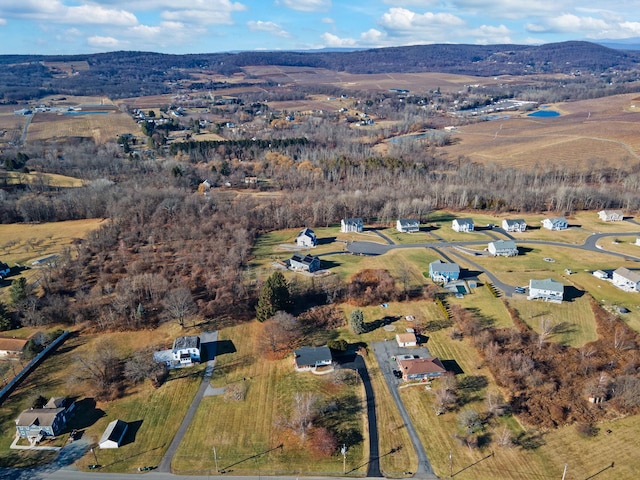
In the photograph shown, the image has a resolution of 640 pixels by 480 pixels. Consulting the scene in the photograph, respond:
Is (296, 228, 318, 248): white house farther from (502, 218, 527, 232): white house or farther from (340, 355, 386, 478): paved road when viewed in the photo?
(502, 218, 527, 232): white house

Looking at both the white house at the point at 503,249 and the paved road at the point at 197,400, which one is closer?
the paved road at the point at 197,400

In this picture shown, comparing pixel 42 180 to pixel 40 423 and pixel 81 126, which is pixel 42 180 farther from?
pixel 40 423

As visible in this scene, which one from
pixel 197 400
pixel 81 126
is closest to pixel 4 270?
pixel 197 400

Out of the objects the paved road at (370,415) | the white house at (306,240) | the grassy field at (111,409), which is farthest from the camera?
the white house at (306,240)

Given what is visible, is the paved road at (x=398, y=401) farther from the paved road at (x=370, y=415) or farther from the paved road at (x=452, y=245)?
the paved road at (x=452, y=245)

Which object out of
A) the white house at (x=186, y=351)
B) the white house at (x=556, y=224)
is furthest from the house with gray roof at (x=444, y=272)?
the white house at (x=186, y=351)

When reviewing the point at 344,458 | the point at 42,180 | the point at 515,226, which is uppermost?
the point at 42,180
